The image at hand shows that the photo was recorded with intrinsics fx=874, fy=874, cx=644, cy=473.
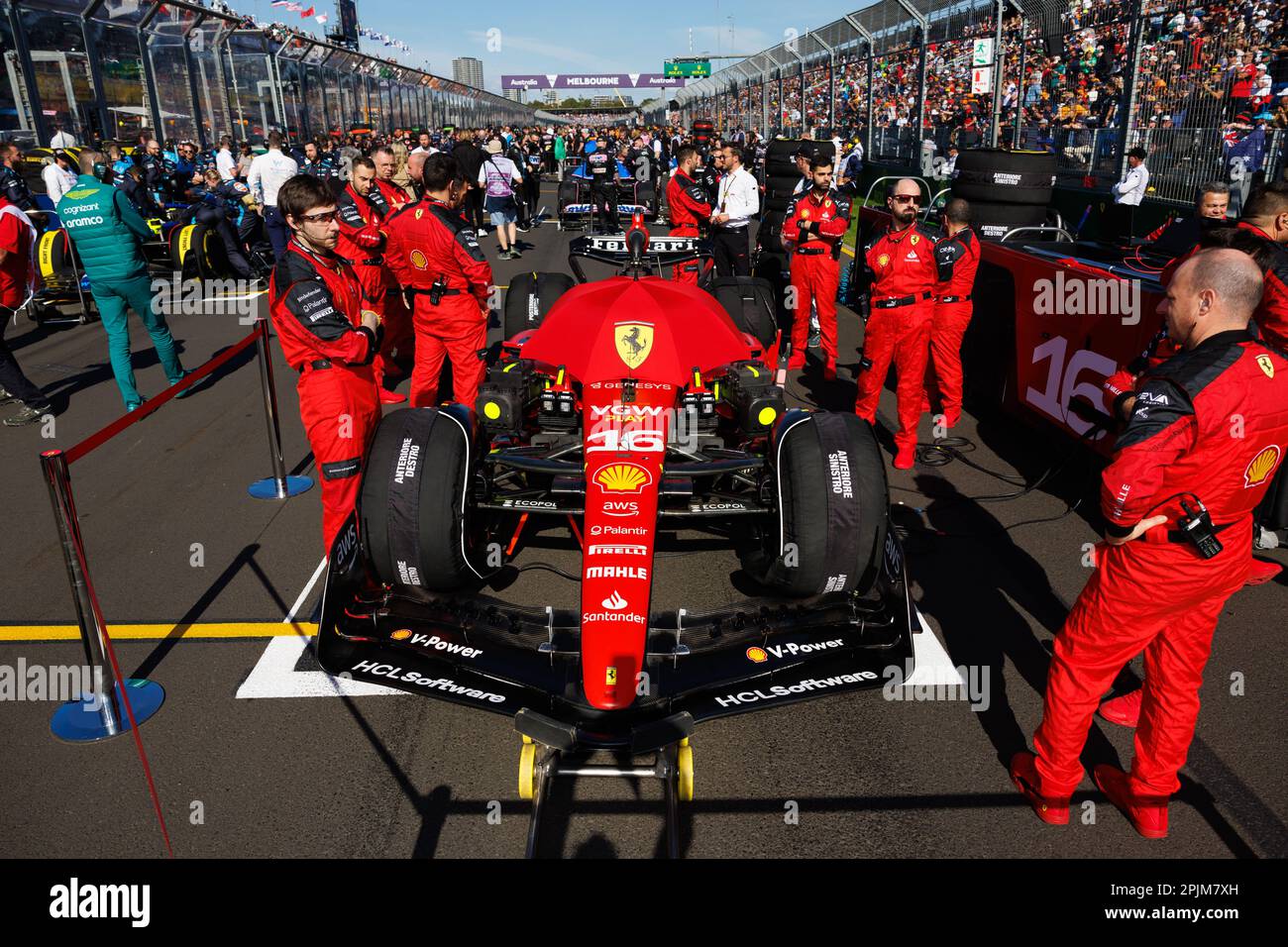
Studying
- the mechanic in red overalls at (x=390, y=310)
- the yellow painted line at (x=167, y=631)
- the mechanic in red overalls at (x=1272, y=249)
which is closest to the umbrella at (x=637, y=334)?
the yellow painted line at (x=167, y=631)

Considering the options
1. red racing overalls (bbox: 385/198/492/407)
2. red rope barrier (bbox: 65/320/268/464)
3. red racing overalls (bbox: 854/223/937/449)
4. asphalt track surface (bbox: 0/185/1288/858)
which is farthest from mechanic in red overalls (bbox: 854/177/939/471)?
red rope barrier (bbox: 65/320/268/464)

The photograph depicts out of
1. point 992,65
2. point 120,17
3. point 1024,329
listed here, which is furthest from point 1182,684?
point 120,17

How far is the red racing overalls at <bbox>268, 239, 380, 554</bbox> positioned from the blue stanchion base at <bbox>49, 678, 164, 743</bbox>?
0.91 m

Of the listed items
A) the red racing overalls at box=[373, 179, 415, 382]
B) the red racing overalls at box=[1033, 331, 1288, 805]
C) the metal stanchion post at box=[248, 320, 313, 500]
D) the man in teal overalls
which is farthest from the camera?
the red racing overalls at box=[373, 179, 415, 382]

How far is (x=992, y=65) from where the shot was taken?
13.5 metres

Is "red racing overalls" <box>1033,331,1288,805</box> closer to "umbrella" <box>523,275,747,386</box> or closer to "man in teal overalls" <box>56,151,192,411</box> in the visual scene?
"umbrella" <box>523,275,747,386</box>

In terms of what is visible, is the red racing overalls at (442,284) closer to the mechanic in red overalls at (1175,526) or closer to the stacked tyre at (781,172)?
the mechanic in red overalls at (1175,526)

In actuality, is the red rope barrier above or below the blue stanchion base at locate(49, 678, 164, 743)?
above

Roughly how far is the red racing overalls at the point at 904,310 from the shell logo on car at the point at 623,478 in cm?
284

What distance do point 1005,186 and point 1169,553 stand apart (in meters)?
7.82

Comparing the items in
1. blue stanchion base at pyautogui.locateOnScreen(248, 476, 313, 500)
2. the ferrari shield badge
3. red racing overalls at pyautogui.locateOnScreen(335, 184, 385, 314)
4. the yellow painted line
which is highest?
red racing overalls at pyautogui.locateOnScreen(335, 184, 385, 314)

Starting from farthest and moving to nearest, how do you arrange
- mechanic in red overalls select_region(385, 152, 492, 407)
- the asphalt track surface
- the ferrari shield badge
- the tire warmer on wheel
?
mechanic in red overalls select_region(385, 152, 492, 407) → the ferrari shield badge → the tire warmer on wheel → the asphalt track surface

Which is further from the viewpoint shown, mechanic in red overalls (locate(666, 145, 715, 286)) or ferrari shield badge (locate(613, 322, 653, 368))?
mechanic in red overalls (locate(666, 145, 715, 286))

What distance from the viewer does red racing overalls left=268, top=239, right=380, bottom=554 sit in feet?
13.1
